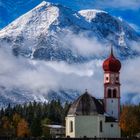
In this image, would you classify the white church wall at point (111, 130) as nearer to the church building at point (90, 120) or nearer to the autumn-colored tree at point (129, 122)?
the church building at point (90, 120)

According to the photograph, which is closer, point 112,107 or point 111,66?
point 112,107

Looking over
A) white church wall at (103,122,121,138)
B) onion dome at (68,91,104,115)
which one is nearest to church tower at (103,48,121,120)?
white church wall at (103,122,121,138)

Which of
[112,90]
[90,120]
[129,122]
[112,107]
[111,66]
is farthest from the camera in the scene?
[111,66]

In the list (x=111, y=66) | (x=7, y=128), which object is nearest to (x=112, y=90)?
(x=111, y=66)

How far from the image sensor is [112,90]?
541 ft

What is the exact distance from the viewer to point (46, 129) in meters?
194

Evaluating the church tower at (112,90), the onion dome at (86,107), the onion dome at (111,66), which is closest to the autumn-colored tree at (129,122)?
the church tower at (112,90)

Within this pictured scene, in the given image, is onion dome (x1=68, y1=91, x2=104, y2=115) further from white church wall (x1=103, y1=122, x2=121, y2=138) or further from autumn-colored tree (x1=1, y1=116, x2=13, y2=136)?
autumn-colored tree (x1=1, y1=116, x2=13, y2=136)

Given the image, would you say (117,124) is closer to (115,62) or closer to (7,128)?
(115,62)

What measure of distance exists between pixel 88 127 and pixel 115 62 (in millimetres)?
27271

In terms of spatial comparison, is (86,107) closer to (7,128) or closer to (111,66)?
(111,66)

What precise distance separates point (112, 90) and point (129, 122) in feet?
33.7

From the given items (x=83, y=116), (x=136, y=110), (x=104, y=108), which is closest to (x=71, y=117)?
(x=83, y=116)

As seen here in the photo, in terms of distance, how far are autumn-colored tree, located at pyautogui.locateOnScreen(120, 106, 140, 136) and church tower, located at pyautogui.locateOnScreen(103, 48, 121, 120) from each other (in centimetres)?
272
